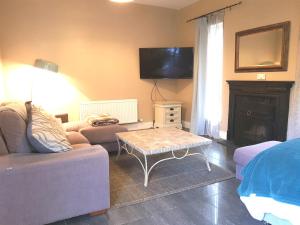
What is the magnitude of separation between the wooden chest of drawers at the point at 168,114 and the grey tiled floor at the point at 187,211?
8.99 ft

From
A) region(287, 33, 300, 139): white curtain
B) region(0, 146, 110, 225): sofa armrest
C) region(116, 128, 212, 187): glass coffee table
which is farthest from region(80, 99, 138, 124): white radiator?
region(287, 33, 300, 139): white curtain

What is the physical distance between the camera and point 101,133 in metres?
3.47

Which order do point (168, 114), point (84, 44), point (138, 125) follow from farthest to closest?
point (138, 125) < point (168, 114) < point (84, 44)

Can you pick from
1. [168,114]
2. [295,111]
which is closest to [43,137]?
[295,111]

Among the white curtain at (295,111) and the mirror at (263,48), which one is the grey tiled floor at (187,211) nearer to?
the white curtain at (295,111)

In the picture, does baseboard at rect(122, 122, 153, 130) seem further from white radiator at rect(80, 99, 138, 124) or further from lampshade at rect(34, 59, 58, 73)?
lampshade at rect(34, 59, 58, 73)

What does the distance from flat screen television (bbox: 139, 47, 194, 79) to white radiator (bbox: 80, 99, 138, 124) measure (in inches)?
27.9

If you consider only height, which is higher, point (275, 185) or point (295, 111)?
point (295, 111)

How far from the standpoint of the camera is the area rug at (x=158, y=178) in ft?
7.78

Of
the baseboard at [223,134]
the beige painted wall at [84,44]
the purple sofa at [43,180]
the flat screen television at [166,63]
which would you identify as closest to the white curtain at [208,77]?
the baseboard at [223,134]

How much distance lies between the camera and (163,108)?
5102 millimetres

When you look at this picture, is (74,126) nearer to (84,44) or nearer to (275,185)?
(84,44)

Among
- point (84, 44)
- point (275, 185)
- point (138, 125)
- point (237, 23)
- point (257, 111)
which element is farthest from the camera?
point (138, 125)

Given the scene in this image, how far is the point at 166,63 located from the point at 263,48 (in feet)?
6.72
